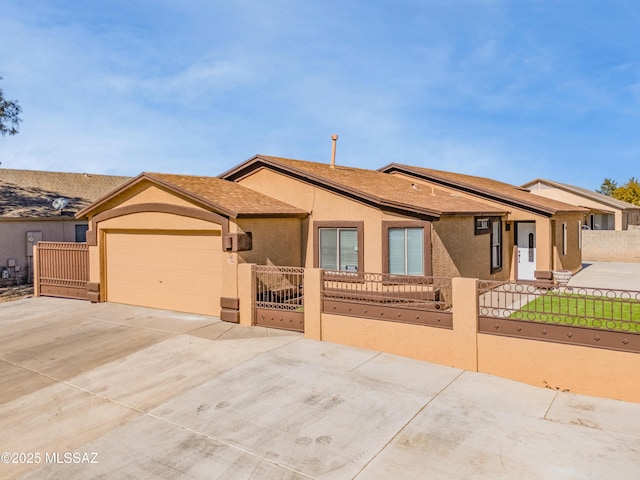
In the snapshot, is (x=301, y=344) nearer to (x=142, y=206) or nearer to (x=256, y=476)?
(x=256, y=476)

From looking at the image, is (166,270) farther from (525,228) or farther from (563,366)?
(525,228)

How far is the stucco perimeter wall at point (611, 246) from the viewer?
93.6 feet

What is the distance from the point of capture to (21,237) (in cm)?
2236

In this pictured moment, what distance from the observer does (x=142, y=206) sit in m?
14.2

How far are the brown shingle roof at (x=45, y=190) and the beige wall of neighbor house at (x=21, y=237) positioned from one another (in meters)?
0.43

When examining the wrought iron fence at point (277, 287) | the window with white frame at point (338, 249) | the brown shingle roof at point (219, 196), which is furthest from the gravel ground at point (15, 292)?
the window with white frame at point (338, 249)

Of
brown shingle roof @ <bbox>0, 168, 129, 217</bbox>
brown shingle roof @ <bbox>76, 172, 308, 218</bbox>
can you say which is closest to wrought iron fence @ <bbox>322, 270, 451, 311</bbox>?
brown shingle roof @ <bbox>76, 172, 308, 218</bbox>

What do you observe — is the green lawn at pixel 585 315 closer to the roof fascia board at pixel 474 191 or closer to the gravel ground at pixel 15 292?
the roof fascia board at pixel 474 191

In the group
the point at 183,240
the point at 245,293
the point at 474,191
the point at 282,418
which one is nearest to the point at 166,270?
the point at 183,240

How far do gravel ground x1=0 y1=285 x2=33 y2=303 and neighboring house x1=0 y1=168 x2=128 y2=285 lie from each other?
3.70ft

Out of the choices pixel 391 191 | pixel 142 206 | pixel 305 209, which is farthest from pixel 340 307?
pixel 142 206

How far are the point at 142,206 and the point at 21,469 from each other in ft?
30.7

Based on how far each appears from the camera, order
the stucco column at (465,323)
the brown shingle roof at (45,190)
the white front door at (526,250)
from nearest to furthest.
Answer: the stucco column at (465,323), the white front door at (526,250), the brown shingle roof at (45,190)

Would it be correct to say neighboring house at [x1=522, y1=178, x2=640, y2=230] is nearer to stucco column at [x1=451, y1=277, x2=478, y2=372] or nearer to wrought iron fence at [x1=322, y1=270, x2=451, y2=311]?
wrought iron fence at [x1=322, y1=270, x2=451, y2=311]
